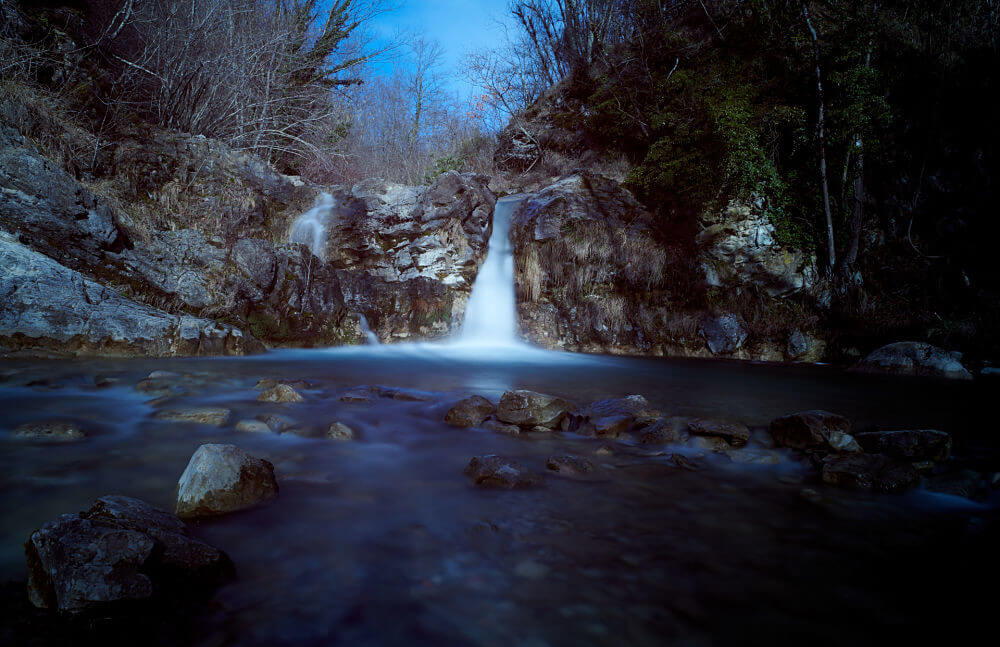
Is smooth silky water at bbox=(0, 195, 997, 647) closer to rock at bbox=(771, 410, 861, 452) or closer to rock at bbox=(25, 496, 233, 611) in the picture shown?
rock at bbox=(25, 496, 233, 611)

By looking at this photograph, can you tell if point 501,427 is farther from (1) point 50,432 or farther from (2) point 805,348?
(2) point 805,348

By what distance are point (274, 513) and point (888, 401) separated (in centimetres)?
731

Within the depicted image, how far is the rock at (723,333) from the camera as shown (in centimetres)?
1021

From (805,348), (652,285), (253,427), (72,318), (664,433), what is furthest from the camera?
(652,285)

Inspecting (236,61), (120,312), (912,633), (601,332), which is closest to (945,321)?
(601,332)

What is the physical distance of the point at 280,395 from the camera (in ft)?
15.9

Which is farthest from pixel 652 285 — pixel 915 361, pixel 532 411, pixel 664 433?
pixel 532 411

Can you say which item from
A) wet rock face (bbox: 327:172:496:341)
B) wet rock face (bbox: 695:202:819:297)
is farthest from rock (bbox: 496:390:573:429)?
wet rock face (bbox: 695:202:819:297)

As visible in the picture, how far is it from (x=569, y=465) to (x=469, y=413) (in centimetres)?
145

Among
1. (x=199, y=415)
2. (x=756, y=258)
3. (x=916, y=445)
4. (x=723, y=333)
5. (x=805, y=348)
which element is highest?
(x=756, y=258)

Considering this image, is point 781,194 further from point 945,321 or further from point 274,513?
point 274,513

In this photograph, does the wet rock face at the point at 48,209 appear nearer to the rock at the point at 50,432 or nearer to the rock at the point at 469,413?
the rock at the point at 50,432

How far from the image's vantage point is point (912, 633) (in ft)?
5.40

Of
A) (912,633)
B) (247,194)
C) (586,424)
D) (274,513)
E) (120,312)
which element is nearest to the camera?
(912,633)
